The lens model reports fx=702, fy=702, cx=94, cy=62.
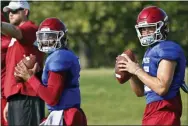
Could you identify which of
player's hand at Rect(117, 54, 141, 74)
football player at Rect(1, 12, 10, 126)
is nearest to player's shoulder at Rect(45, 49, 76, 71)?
player's hand at Rect(117, 54, 141, 74)

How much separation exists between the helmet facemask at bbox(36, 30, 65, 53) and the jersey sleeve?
3.07 feet

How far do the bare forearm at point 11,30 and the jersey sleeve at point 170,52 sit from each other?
7.50 feet

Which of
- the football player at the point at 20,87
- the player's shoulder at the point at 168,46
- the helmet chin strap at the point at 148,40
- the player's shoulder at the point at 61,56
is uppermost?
the helmet chin strap at the point at 148,40

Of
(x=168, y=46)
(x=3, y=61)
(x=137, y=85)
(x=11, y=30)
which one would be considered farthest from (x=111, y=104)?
(x=168, y=46)

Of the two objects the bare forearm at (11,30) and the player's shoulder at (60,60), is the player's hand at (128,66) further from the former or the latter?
the bare forearm at (11,30)

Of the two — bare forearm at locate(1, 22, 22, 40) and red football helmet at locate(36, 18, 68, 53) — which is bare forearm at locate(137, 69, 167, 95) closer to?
red football helmet at locate(36, 18, 68, 53)

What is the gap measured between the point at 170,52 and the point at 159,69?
0.56 ft

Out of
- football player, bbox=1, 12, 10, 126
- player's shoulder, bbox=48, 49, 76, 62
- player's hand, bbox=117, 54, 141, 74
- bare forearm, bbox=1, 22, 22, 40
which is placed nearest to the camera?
player's hand, bbox=117, 54, 141, 74

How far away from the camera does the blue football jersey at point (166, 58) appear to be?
19.2ft

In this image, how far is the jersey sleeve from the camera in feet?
19.1

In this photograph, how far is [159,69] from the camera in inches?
230

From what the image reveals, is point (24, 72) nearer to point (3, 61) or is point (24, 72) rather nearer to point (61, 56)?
point (61, 56)

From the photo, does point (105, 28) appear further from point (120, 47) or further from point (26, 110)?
point (26, 110)

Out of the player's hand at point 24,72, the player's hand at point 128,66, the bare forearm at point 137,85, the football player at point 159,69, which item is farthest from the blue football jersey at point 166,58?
the player's hand at point 24,72
